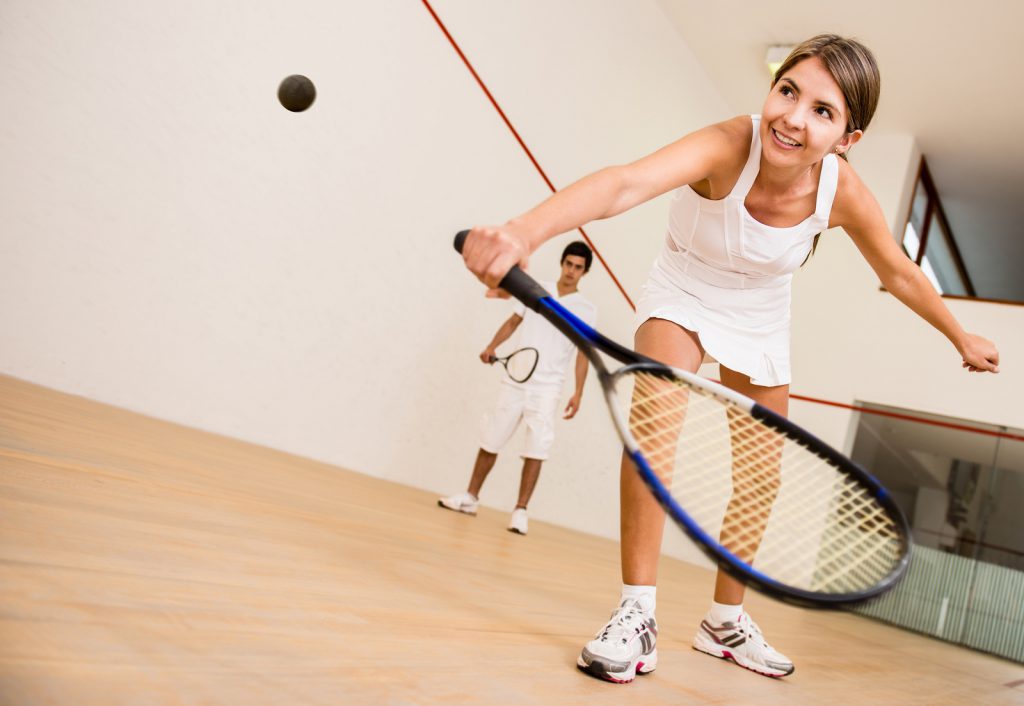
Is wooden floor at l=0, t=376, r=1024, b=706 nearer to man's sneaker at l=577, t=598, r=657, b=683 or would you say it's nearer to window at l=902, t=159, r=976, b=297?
man's sneaker at l=577, t=598, r=657, b=683

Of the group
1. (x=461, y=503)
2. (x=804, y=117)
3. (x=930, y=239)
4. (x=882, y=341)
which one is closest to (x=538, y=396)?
(x=461, y=503)

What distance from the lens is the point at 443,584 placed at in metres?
1.43

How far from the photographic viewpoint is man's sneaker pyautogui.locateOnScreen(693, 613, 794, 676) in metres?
1.39

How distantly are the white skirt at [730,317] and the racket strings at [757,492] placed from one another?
137 mm

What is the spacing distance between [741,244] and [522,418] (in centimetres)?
212

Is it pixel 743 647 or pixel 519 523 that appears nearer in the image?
pixel 743 647

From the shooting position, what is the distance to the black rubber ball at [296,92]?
102 inches

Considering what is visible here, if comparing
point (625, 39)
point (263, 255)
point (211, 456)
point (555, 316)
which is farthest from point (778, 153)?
point (625, 39)

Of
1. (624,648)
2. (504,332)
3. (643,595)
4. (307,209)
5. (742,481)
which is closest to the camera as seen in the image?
(624,648)

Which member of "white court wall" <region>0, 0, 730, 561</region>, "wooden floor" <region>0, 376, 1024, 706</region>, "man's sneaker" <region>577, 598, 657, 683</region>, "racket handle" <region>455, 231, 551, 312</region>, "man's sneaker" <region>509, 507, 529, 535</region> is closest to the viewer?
"wooden floor" <region>0, 376, 1024, 706</region>

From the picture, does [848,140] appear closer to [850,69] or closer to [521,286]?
[850,69]

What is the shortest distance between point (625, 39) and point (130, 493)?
3914 mm

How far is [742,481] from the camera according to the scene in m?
1.31

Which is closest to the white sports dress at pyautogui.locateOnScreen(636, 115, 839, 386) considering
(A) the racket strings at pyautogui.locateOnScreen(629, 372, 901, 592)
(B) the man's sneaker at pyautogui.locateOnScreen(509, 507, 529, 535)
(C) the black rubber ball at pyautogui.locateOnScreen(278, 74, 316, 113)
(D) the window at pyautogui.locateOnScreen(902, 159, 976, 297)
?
(A) the racket strings at pyautogui.locateOnScreen(629, 372, 901, 592)
